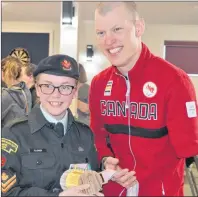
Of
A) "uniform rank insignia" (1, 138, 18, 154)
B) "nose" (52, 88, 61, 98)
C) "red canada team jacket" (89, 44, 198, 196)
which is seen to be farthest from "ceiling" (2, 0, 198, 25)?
"uniform rank insignia" (1, 138, 18, 154)

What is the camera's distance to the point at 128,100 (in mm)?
862

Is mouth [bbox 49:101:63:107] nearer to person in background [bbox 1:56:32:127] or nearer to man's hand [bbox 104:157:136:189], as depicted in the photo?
person in background [bbox 1:56:32:127]

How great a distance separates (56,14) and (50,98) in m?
0.33

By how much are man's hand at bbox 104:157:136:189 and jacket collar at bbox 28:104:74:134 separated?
0.50 ft

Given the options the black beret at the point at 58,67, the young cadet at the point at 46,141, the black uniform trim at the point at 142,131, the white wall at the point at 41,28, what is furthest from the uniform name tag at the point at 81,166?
the white wall at the point at 41,28

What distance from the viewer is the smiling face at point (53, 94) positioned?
804mm

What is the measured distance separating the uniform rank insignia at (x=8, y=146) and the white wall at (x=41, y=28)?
33cm

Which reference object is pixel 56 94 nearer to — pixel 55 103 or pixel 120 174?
pixel 55 103

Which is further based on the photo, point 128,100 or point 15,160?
point 128,100

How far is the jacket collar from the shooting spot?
0.80m

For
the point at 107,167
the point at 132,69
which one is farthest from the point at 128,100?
the point at 107,167

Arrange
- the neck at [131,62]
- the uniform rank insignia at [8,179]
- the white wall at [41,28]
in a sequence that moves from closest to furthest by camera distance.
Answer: the uniform rank insignia at [8,179] < the neck at [131,62] < the white wall at [41,28]

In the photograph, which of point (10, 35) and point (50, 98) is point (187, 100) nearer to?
point (50, 98)

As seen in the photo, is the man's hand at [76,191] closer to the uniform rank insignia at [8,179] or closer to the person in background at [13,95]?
the uniform rank insignia at [8,179]
